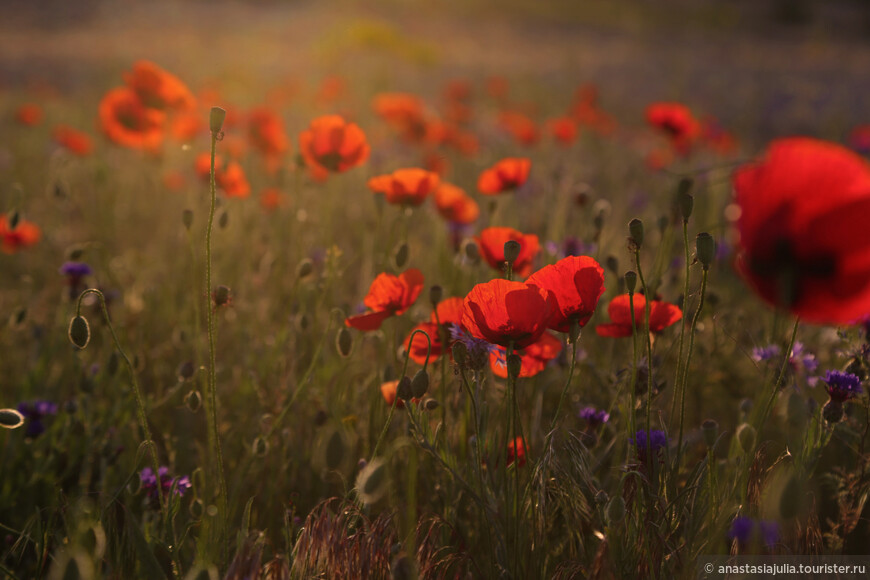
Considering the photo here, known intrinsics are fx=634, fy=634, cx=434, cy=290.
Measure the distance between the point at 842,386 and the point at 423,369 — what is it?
2.54 feet

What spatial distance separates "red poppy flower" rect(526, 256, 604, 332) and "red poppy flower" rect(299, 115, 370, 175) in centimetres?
101

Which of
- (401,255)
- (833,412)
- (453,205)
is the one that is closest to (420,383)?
(401,255)

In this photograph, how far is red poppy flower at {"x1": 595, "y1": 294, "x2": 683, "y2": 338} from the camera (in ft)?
3.93

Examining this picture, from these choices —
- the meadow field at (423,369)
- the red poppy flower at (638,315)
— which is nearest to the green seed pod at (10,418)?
the meadow field at (423,369)

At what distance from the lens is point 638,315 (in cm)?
120

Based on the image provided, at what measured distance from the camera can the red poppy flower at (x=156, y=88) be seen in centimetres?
243

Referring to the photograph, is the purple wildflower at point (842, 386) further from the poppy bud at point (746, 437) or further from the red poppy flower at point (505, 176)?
the red poppy flower at point (505, 176)

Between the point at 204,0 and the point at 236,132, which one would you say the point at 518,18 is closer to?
the point at 204,0

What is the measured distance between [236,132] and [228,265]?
10.8ft

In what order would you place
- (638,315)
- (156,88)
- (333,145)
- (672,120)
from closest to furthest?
(638,315) < (333,145) < (156,88) < (672,120)

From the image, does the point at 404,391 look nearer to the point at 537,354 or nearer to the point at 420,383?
the point at 420,383

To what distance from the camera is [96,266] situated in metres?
3.01

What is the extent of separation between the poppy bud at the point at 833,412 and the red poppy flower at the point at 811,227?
1.55 ft

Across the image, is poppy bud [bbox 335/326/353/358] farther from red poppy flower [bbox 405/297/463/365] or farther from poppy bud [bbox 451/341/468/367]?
poppy bud [bbox 451/341/468/367]
